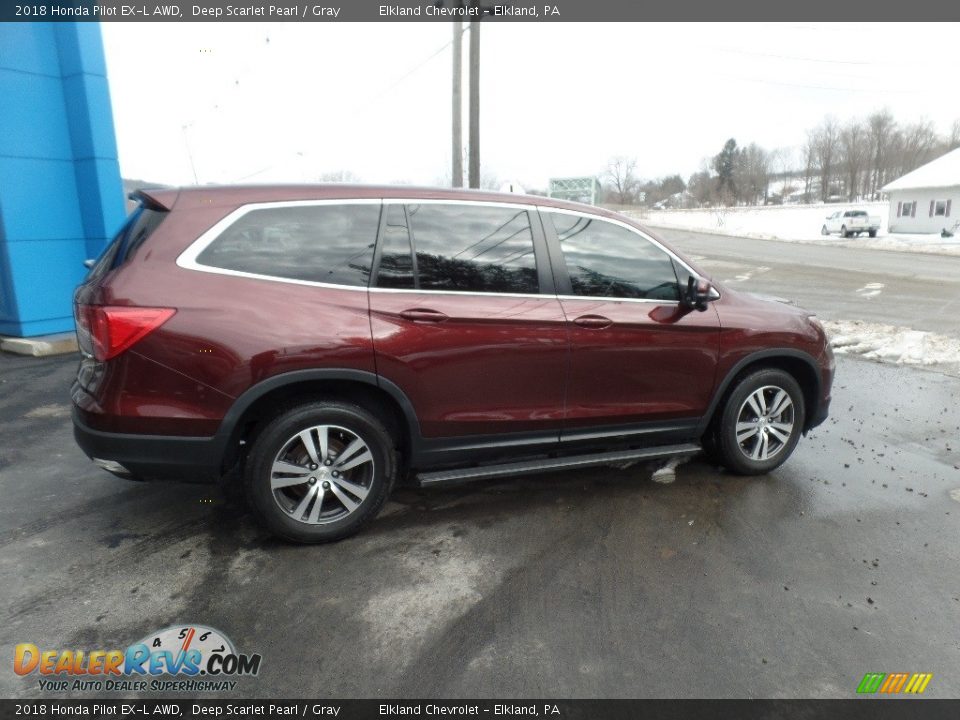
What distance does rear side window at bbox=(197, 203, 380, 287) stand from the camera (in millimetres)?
3168

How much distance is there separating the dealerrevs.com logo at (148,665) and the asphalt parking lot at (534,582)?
6 cm

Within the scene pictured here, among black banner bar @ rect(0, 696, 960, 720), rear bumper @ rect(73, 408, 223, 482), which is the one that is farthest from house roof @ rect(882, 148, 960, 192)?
rear bumper @ rect(73, 408, 223, 482)

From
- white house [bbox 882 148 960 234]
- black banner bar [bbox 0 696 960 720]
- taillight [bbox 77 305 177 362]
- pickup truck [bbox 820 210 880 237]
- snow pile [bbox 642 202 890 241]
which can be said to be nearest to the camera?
black banner bar [bbox 0 696 960 720]

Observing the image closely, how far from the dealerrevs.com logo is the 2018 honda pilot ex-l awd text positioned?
0.75 m

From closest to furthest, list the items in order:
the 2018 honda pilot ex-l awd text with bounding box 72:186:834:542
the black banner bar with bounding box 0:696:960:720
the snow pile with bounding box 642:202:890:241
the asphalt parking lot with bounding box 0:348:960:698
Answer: the black banner bar with bounding box 0:696:960:720 → the asphalt parking lot with bounding box 0:348:960:698 → the 2018 honda pilot ex-l awd text with bounding box 72:186:834:542 → the snow pile with bounding box 642:202:890:241

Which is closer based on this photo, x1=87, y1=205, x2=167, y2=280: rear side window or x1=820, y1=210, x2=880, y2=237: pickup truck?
x1=87, y1=205, x2=167, y2=280: rear side window

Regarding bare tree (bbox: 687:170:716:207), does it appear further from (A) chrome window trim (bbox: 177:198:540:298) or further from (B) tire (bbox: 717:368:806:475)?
(A) chrome window trim (bbox: 177:198:540:298)

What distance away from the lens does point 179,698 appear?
2.38 metres

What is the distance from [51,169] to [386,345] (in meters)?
7.62

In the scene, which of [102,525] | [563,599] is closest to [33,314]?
[102,525]

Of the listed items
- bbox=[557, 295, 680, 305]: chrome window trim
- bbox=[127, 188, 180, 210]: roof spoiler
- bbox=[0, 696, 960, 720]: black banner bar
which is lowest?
bbox=[0, 696, 960, 720]: black banner bar

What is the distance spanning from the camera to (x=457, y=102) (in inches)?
592

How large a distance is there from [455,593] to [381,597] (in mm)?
354

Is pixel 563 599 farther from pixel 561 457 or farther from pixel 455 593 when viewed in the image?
pixel 561 457
